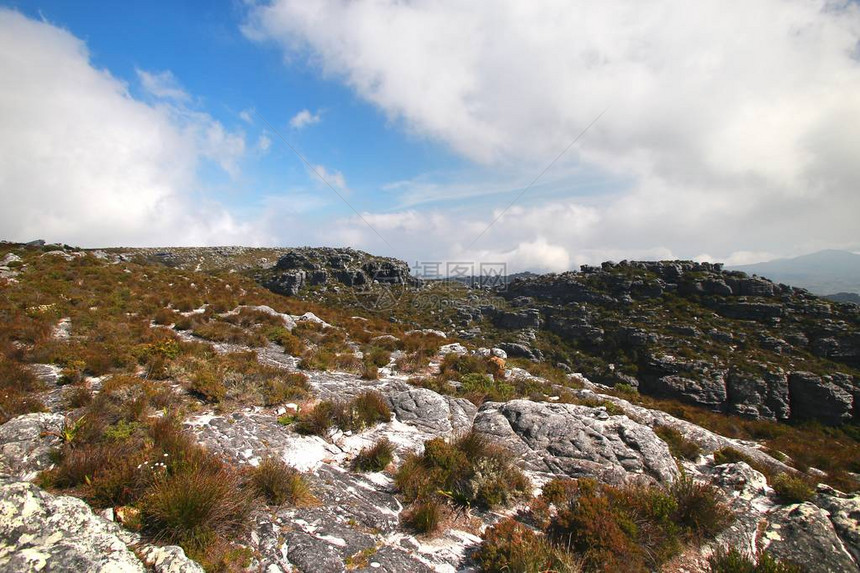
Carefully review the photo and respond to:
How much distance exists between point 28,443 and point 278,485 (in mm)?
4576

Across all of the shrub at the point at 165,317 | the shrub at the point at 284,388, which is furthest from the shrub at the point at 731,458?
the shrub at the point at 165,317

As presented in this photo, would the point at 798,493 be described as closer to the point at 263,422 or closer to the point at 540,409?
the point at 540,409

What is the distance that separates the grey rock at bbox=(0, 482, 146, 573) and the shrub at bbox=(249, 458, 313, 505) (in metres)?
1.98

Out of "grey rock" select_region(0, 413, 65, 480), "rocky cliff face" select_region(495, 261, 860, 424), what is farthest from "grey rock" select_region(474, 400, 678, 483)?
"rocky cliff face" select_region(495, 261, 860, 424)

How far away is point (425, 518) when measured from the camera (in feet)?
20.0

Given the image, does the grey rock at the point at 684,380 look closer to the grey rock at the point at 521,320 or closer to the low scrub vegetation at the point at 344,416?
the grey rock at the point at 521,320

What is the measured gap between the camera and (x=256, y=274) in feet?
246

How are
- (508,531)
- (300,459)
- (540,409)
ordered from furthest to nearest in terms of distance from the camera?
1. (540,409)
2. (300,459)
3. (508,531)

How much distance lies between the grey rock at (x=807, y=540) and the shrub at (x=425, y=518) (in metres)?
6.33

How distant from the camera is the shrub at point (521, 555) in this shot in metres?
4.99

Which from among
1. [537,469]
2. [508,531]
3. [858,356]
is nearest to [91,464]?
[508,531]

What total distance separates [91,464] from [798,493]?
14.2 metres

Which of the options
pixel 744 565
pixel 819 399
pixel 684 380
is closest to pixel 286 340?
pixel 744 565

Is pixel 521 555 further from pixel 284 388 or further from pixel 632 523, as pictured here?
pixel 284 388
